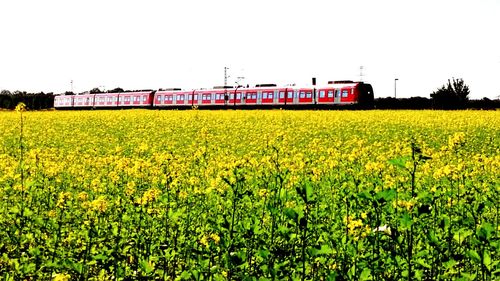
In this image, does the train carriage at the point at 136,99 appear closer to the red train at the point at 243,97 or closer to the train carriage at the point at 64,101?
the red train at the point at 243,97

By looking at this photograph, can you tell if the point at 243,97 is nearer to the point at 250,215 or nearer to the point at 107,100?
the point at 107,100

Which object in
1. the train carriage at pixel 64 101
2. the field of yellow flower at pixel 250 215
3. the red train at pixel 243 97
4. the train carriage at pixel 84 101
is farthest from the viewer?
the train carriage at pixel 64 101

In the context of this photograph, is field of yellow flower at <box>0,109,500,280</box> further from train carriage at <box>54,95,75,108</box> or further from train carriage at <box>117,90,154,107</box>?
train carriage at <box>54,95,75,108</box>

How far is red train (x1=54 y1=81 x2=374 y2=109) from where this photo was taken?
4556 cm

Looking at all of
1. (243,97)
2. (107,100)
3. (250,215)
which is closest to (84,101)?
(107,100)

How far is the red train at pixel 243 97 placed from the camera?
45.6m

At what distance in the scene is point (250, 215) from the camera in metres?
7.28

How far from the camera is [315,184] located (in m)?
9.57

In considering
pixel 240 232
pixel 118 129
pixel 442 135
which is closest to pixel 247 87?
pixel 118 129

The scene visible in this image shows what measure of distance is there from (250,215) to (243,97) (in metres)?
44.9

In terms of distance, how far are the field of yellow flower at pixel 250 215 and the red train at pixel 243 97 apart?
24899 mm

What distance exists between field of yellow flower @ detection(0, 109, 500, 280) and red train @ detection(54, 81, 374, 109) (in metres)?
24.9

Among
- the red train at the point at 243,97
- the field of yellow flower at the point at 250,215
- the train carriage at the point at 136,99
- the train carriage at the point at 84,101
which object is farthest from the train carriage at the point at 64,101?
the field of yellow flower at the point at 250,215

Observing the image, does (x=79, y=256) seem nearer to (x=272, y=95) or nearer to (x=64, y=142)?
(x=64, y=142)
